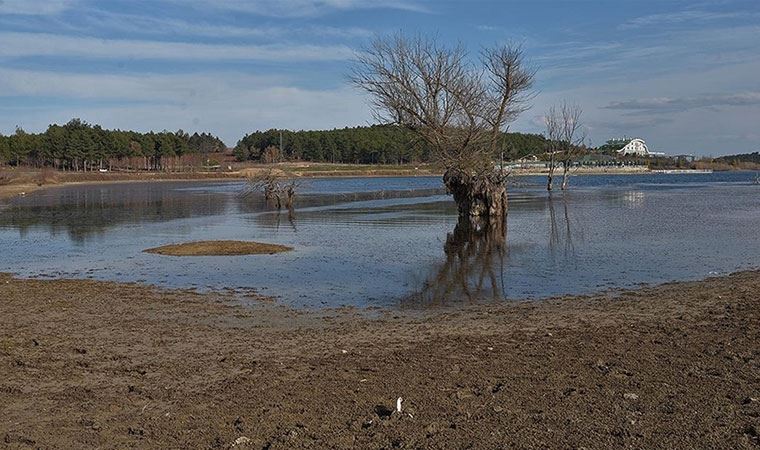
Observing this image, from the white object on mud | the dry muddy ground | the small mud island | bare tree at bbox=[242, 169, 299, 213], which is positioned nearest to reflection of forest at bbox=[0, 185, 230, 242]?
bare tree at bbox=[242, 169, 299, 213]

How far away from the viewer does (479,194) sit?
39531 millimetres

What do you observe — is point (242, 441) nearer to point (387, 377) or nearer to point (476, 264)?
point (387, 377)

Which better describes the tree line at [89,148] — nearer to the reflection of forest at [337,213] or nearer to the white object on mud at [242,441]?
the reflection of forest at [337,213]

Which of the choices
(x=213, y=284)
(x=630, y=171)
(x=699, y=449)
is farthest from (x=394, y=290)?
(x=630, y=171)

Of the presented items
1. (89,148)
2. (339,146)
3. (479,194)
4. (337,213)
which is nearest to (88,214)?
(337,213)

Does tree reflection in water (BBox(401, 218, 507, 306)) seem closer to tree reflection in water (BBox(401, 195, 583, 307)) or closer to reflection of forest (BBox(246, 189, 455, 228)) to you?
tree reflection in water (BBox(401, 195, 583, 307))

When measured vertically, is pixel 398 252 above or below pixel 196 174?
below

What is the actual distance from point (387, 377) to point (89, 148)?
12645cm

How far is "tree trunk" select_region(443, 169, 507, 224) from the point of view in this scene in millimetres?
38844

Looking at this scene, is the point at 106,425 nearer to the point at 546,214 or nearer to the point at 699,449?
the point at 699,449

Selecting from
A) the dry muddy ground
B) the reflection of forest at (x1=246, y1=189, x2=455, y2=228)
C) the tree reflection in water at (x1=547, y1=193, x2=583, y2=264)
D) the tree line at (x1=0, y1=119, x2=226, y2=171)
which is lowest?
the reflection of forest at (x1=246, y1=189, x2=455, y2=228)

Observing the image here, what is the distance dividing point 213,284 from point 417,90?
24942 millimetres

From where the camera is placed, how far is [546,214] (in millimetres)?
42969

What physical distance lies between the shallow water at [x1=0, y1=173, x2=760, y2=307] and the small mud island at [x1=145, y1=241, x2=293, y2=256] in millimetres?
846
